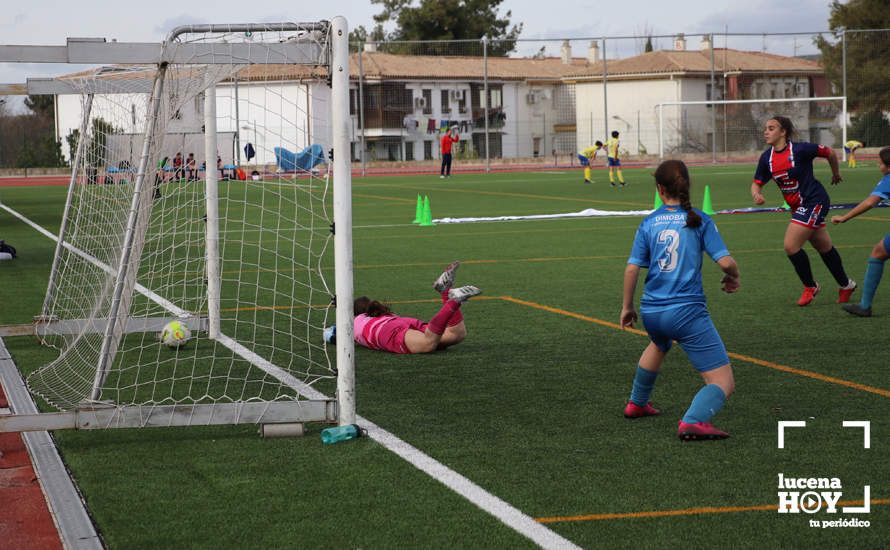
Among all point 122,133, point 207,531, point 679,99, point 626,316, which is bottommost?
point 207,531

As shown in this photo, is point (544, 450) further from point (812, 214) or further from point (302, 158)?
point (812, 214)

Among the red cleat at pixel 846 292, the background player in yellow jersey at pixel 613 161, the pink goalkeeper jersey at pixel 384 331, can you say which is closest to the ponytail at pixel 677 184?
the pink goalkeeper jersey at pixel 384 331

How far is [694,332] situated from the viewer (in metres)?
6.35

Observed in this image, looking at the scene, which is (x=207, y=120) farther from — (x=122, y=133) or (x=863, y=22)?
(x=863, y=22)

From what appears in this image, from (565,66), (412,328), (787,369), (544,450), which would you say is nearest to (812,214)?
(787,369)

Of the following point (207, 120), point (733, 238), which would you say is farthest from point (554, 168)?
point (207, 120)

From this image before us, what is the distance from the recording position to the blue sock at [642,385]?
671 cm

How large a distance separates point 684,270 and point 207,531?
2789 millimetres

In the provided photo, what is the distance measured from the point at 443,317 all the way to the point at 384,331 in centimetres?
74

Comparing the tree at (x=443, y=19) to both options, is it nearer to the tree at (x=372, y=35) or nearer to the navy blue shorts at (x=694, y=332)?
the tree at (x=372, y=35)

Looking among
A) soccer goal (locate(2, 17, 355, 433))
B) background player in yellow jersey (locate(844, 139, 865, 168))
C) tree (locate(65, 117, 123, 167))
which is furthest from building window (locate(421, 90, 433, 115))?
tree (locate(65, 117, 123, 167))

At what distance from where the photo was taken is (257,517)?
516cm

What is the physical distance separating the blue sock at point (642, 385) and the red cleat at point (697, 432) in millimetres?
449

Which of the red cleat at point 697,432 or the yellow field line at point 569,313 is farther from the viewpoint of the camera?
the yellow field line at point 569,313
